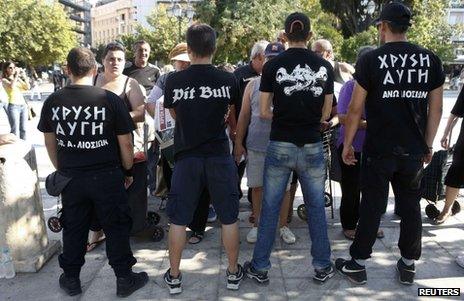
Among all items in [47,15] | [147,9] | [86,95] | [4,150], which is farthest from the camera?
[147,9]

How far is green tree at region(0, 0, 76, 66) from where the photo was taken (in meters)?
30.8

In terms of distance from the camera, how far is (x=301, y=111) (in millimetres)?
3123

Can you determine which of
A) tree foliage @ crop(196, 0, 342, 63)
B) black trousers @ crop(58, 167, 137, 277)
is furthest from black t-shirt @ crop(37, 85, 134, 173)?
tree foliage @ crop(196, 0, 342, 63)

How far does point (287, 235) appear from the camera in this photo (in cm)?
423

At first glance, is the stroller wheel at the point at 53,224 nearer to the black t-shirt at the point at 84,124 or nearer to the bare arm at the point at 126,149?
the black t-shirt at the point at 84,124

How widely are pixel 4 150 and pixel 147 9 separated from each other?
9322 cm

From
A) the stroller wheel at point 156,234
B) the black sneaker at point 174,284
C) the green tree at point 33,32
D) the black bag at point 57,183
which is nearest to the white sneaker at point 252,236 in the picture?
the stroller wheel at point 156,234

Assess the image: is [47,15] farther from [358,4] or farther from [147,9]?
[147,9]

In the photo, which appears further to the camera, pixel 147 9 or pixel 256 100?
pixel 147 9

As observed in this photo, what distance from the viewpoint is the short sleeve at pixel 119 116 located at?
3035mm

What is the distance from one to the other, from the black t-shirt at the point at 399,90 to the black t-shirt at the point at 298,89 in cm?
29

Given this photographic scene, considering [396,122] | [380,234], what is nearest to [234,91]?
[396,122]

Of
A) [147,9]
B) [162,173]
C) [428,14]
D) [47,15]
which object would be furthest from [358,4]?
[147,9]

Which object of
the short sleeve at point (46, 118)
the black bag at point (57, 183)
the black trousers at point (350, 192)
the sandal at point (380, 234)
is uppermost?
the short sleeve at point (46, 118)
